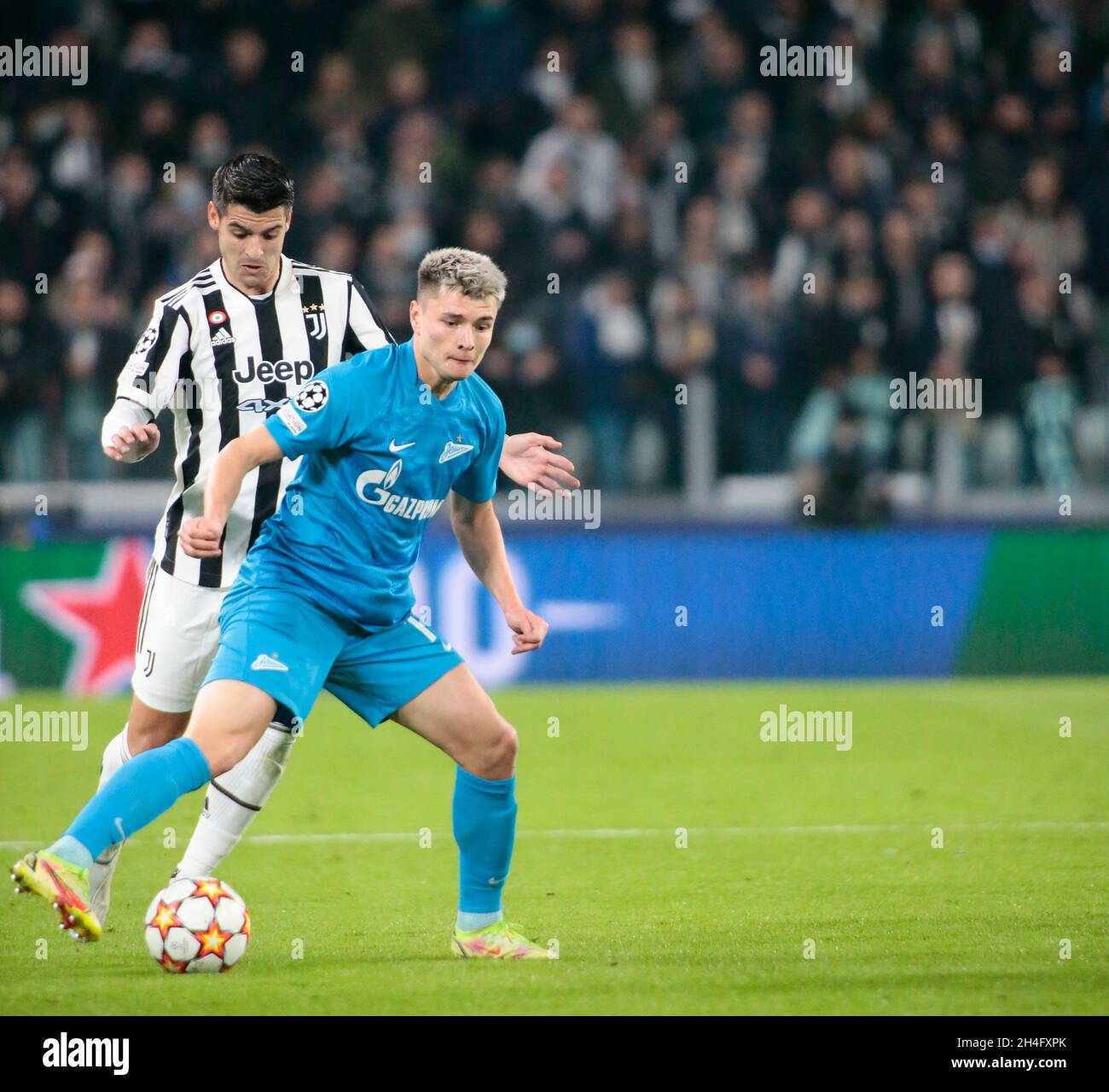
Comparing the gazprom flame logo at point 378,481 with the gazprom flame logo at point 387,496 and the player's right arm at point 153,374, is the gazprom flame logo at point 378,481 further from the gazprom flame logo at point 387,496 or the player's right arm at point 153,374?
the player's right arm at point 153,374

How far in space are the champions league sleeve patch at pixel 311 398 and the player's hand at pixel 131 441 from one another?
493mm

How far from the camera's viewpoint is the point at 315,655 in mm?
4934

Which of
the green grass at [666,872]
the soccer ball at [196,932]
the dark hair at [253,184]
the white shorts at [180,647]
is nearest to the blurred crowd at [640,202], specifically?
the green grass at [666,872]

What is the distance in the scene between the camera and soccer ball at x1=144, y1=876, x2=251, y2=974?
491 cm

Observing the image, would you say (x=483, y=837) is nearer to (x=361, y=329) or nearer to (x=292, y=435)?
(x=292, y=435)

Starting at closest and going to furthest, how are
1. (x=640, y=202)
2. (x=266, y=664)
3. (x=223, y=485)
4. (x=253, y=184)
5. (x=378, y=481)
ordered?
(x=223, y=485) < (x=266, y=664) < (x=378, y=481) < (x=253, y=184) < (x=640, y=202)

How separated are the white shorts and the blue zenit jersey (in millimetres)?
401

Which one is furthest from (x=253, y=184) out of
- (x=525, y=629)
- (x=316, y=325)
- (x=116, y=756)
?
(x=116, y=756)

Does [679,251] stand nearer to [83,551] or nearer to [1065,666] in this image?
[1065,666]

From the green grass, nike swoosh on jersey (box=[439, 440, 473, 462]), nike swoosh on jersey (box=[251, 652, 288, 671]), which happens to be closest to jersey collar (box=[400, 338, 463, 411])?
nike swoosh on jersey (box=[439, 440, 473, 462])

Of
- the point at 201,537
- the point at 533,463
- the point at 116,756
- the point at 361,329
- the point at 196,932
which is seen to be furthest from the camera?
the point at 361,329

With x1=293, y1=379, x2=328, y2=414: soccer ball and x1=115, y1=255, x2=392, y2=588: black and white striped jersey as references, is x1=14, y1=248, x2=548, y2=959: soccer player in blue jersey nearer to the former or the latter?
x1=293, y1=379, x2=328, y2=414: soccer ball

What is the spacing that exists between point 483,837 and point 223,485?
1342 millimetres

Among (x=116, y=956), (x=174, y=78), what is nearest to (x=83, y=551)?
(x=174, y=78)
